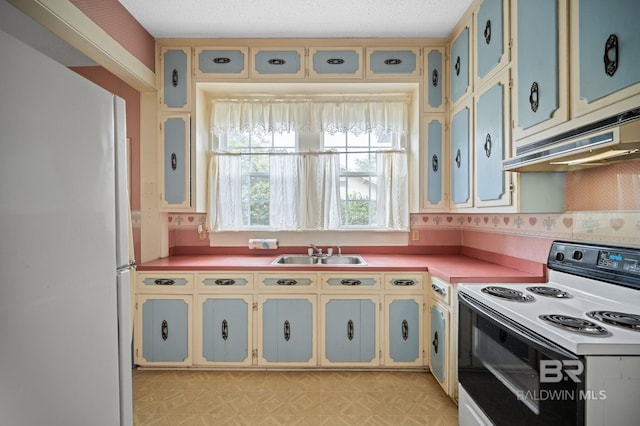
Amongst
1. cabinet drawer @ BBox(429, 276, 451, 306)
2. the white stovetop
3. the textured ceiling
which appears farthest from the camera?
the textured ceiling

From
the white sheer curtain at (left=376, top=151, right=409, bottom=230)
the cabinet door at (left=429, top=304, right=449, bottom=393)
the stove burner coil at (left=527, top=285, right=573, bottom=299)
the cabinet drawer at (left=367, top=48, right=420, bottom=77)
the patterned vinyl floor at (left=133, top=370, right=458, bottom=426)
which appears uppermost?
the cabinet drawer at (left=367, top=48, right=420, bottom=77)

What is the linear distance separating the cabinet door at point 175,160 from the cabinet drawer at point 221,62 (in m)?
0.43

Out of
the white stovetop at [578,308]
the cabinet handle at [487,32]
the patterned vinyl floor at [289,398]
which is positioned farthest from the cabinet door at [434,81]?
the patterned vinyl floor at [289,398]

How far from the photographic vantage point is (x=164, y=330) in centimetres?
241

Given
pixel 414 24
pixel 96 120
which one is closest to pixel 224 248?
pixel 96 120

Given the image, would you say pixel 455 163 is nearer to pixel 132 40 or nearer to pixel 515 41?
pixel 515 41

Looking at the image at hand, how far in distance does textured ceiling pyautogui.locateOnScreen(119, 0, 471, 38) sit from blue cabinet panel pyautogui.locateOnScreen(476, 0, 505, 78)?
262 mm

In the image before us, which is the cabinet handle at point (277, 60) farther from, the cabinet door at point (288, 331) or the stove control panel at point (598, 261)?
the stove control panel at point (598, 261)

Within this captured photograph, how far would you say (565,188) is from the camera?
1.78 m

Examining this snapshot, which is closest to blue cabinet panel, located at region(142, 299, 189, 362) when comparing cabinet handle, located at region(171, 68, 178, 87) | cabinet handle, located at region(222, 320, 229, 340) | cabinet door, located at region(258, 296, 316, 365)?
cabinet handle, located at region(222, 320, 229, 340)

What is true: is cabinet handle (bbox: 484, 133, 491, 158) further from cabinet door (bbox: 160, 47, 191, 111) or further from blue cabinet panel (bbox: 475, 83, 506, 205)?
cabinet door (bbox: 160, 47, 191, 111)

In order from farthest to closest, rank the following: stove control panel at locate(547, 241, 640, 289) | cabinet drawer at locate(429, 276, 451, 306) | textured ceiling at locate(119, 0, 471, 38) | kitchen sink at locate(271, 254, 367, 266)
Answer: kitchen sink at locate(271, 254, 367, 266) < textured ceiling at locate(119, 0, 471, 38) < cabinet drawer at locate(429, 276, 451, 306) < stove control panel at locate(547, 241, 640, 289)

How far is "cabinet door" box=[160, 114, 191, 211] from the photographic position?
2.68 m

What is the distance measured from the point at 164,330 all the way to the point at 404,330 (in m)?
A: 1.89
